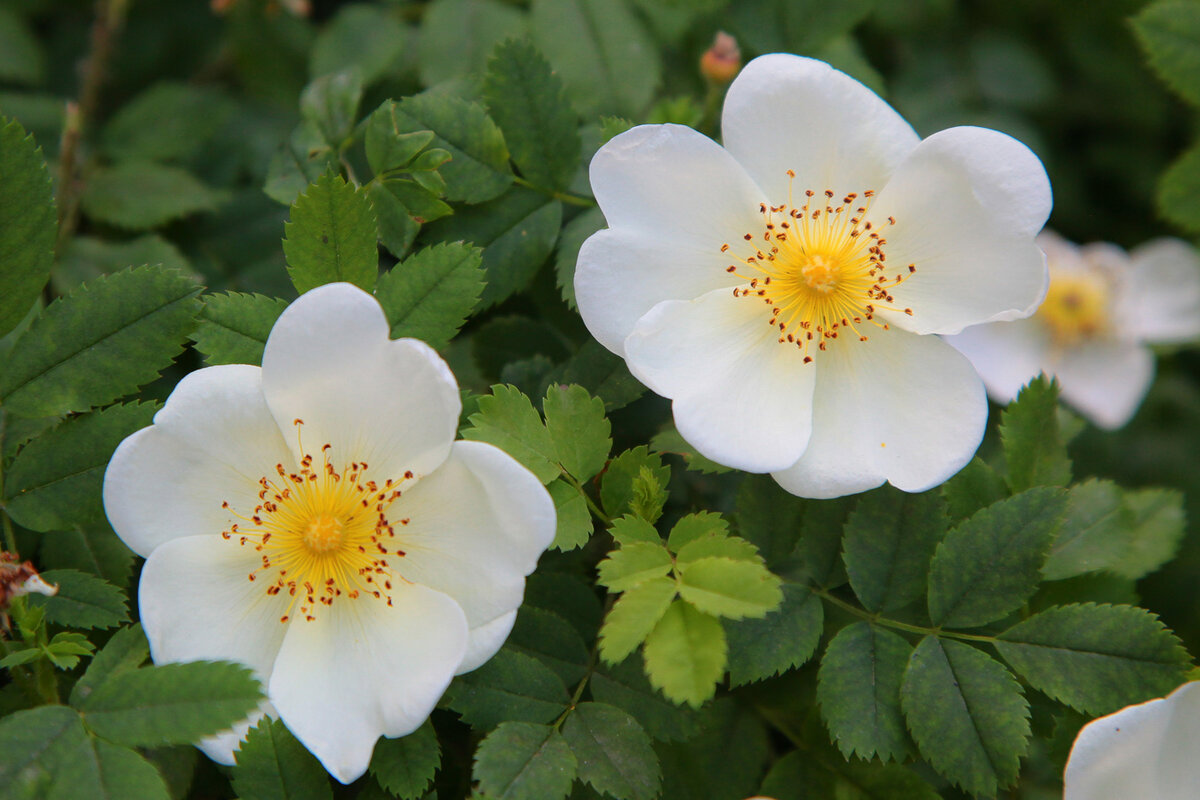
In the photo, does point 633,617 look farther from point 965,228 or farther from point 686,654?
point 965,228

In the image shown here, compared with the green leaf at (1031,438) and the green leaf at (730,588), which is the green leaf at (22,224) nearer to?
the green leaf at (730,588)

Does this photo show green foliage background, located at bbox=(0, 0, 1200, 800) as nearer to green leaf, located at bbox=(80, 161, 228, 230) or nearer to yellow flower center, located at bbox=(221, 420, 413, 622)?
green leaf, located at bbox=(80, 161, 228, 230)

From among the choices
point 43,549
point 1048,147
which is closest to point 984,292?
point 43,549

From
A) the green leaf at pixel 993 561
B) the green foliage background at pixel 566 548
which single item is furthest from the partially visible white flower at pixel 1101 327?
the green leaf at pixel 993 561

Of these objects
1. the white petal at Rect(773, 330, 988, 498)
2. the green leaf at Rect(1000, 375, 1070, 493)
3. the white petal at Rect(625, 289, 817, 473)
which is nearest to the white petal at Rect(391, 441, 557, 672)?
the white petal at Rect(625, 289, 817, 473)

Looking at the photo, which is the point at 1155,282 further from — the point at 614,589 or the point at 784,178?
the point at 614,589
